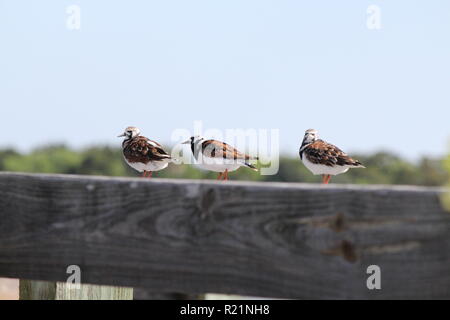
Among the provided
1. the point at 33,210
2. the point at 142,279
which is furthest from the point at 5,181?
the point at 142,279

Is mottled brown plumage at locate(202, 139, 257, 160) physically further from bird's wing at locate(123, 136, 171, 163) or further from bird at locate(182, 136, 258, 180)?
bird's wing at locate(123, 136, 171, 163)

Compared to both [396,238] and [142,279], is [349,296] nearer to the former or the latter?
[396,238]

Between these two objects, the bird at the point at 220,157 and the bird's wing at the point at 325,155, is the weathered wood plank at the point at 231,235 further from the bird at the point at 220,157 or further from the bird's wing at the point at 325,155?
the bird's wing at the point at 325,155

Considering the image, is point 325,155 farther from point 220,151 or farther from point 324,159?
point 220,151

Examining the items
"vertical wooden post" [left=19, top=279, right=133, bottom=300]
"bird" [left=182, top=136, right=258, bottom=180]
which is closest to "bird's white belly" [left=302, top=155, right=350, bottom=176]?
"bird" [left=182, top=136, right=258, bottom=180]

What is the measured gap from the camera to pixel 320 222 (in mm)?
2492

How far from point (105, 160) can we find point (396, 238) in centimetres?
3192

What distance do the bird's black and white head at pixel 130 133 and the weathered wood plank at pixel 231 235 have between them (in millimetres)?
3947

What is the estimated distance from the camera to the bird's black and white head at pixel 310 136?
7094 millimetres

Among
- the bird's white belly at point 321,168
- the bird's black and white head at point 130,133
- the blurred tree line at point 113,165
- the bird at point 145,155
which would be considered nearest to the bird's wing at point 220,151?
the bird at point 145,155

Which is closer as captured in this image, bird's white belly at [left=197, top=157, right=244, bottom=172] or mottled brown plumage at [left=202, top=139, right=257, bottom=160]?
bird's white belly at [left=197, top=157, right=244, bottom=172]

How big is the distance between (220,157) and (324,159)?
1.20 metres

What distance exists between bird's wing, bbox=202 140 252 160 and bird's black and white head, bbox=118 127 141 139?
1093mm

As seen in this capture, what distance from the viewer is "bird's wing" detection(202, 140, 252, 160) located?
596cm
